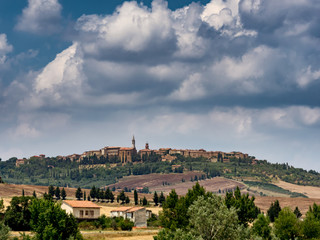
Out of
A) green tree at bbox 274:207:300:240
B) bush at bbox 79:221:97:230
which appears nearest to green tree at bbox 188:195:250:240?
green tree at bbox 274:207:300:240

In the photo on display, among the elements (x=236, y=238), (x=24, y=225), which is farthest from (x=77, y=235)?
(x=24, y=225)

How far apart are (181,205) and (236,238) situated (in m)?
25.1

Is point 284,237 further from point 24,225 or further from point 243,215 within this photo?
point 24,225

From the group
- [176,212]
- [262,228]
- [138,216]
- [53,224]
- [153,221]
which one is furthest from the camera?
[153,221]

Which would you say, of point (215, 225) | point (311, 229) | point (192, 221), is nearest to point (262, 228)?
point (311, 229)

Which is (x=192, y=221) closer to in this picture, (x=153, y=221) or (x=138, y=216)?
(x=138, y=216)

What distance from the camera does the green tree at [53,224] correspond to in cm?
6712

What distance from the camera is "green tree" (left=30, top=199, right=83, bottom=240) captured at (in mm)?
67125

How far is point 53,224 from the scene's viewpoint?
225 ft

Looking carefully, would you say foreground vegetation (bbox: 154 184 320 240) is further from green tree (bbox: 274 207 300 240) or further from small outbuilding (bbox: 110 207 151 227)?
small outbuilding (bbox: 110 207 151 227)

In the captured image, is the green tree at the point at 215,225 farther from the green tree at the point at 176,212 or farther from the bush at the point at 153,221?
the bush at the point at 153,221

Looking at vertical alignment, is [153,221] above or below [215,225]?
below

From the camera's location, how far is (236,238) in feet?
217

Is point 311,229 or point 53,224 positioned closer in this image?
point 53,224
